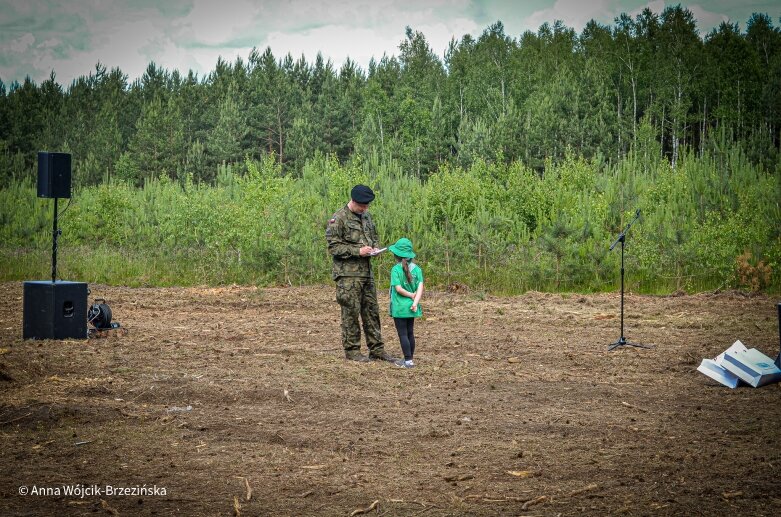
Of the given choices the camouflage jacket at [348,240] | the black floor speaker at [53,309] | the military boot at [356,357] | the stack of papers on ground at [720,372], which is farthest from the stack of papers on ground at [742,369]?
the black floor speaker at [53,309]

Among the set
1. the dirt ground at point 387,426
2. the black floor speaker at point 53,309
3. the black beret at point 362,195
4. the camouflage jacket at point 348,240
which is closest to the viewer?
the dirt ground at point 387,426

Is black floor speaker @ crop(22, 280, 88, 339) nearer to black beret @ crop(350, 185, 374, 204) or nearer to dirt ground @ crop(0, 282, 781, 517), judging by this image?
dirt ground @ crop(0, 282, 781, 517)

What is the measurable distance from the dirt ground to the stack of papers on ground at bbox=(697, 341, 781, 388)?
16cm

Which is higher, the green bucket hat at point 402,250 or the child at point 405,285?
the green bucket hat at point 402,250

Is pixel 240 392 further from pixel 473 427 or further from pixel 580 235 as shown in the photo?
pixel 580 235

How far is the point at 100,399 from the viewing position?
27.3 ft

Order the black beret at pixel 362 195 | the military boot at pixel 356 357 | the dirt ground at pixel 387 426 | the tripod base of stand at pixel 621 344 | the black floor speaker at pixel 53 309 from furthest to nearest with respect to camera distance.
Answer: the black floor speaker at pixel 53 309 → the tripod base of stand at pixel 621 344 → the military boot at pixel 356 357 → the black beret at pixel 362 195 → the dirt ground at pixel 387 426

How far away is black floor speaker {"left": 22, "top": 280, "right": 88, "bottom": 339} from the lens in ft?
39.5

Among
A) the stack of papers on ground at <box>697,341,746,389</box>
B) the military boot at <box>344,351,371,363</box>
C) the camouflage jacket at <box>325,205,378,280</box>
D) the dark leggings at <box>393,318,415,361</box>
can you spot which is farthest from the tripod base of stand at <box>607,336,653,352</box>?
the camouflage jacket at <box>325,205,378,280</box>

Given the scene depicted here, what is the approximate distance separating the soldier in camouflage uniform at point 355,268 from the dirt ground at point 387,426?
418mm

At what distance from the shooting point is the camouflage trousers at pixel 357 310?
10273 mm

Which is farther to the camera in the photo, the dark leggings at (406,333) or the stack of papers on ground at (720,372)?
the dark leggings at (406,333)

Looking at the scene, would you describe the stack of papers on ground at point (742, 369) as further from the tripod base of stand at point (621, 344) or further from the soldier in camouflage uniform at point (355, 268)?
the soldier in camouflage uniform at point (355, 268)

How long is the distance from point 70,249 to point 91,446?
24.7 meters
